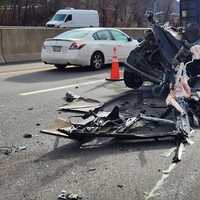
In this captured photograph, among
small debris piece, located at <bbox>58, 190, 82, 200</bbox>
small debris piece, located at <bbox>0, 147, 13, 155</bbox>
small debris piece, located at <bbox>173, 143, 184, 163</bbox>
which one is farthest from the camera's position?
small debris piece, located at <bbox>0, 147, 13, 155</bbox>

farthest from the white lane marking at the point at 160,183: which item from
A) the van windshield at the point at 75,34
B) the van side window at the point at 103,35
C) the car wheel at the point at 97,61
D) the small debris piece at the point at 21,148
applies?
the van side window at the point at 103,35

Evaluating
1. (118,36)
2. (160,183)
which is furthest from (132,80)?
(160,183)

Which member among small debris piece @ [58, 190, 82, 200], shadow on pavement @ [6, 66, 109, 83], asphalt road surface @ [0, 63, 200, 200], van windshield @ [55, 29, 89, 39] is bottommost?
shadow on pavement @ [6, 66, 109, 83]

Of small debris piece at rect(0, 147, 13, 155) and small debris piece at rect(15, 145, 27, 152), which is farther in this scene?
small debris piece at rect(15, 145, 27, 152)

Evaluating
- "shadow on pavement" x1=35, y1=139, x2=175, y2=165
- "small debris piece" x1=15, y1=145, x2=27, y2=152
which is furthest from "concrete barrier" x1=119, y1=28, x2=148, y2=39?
"small debris piece" x1=15, y1=145, x2=27, y2=152

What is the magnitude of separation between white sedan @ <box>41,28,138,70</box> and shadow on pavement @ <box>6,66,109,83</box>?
0.27m

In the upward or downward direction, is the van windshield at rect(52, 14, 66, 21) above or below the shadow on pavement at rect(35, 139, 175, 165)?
above

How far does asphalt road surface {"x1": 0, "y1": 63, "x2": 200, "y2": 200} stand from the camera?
16.6 ft

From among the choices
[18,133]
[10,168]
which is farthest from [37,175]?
[18,133]

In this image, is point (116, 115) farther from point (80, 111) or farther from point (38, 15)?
point (38, 15)

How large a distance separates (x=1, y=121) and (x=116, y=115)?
2047 millimetres

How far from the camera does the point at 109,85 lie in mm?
12516

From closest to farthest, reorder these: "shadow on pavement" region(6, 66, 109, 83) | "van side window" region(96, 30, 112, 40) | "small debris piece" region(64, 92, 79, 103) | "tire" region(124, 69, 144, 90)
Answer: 1. "small debris piece" region(64, 92, 79, 103)
2. "tire" region(124, 69, 144, 90)
3. "shadow on pavement" region(6, 66, 109, 83)
4. "van side window" region(96, 30, 112, 40)

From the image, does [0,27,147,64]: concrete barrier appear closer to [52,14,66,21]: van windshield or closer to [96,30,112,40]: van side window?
[96,30,112,40]: van side window
